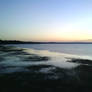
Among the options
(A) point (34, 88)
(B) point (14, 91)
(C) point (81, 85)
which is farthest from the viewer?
(C) point (81, 85)

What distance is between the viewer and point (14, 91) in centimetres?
609

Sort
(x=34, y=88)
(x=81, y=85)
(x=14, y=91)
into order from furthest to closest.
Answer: (x=81, y=85), (x=34, y=88), (x=14, y=91)

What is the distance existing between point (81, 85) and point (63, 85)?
3.72 ft

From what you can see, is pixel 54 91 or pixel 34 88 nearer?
pixel 54 91

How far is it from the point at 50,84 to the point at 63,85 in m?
0.82

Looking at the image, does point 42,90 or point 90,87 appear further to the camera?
point 90,87

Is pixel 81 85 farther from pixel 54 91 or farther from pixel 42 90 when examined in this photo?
pixel 42 90

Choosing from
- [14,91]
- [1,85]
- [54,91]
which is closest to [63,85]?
[54,91]

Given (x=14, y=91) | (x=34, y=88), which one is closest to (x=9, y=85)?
(x=14, y=91)

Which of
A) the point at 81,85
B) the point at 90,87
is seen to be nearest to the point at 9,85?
the point at 81,85

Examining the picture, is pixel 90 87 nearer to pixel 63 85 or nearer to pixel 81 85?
pixel 81 85

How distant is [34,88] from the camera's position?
259 inches

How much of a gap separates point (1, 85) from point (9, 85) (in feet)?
1.61

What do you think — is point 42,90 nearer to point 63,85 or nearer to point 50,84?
point 50,84
